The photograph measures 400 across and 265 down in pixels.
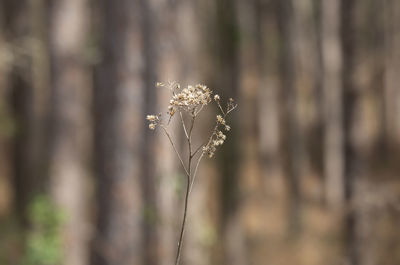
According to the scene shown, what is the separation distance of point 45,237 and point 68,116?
68.6 inches

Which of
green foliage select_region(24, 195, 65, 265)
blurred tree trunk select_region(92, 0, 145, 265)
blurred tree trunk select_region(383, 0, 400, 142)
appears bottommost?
green foliage select_region(24, 195, 65, 265)

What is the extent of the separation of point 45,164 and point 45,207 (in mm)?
1068

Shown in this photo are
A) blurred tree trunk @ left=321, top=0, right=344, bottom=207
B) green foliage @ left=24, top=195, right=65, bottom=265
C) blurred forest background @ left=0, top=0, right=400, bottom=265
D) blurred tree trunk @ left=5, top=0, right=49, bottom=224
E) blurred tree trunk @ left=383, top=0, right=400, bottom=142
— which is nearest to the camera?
blurred forest background @ left=0, top=0, right=400, bottom=265

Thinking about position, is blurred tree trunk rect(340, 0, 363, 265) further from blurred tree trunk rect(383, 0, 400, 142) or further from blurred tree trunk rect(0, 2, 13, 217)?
blurred tree trunk rect(383, 0, 400, 142)

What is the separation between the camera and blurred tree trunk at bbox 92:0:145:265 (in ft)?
19.9

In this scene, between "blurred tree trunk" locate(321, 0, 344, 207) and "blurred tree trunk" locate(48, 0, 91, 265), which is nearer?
"blurred tree trunk" locate(48, 0, 91, 265)

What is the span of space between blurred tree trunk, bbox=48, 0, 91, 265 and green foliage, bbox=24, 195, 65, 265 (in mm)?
636

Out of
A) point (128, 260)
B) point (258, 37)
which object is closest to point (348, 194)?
point (128, 260)

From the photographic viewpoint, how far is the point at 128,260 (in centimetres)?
596

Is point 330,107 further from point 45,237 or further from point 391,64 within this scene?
point 45,237

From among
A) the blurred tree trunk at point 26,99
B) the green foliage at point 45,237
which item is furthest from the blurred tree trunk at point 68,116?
the blurred tree trunk at point 26,99

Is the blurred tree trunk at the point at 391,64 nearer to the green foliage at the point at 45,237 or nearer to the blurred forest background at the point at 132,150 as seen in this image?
the blurred forest background at the point at 132,150

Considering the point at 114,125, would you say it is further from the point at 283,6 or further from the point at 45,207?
the point at 283,6

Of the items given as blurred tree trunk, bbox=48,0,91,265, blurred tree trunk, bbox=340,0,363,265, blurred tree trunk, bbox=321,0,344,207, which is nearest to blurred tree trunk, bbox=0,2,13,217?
blurred tree trunk, bbox=48,0,91,265
